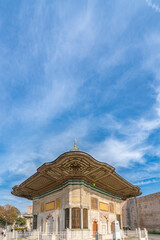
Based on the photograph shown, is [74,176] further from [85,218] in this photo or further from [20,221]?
[20,221]

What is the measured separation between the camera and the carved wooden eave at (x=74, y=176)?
10.7 metres

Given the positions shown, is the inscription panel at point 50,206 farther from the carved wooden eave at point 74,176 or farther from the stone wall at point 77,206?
the carved wooden eave at point 74,176

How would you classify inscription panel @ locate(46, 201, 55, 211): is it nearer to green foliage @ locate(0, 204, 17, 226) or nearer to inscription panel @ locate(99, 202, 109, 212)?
inscription panel @ locate(99, 202, 109, 212)

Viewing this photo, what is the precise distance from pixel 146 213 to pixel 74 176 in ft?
48.6

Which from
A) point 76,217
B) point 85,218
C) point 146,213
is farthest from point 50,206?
point 146,213

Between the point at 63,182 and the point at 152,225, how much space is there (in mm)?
14480

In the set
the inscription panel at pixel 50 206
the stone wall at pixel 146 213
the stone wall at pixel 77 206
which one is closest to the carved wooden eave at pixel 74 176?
the stone wall at pixel 77 206

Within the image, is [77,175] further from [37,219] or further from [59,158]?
[37,219]

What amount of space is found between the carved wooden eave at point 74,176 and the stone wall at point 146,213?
6.49 metres

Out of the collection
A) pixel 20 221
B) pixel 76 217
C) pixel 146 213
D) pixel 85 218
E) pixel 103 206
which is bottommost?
pixel 20 221

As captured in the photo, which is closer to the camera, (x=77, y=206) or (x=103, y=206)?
(x=77, y=206)

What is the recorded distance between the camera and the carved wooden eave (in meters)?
10.7

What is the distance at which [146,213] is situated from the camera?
864 inches

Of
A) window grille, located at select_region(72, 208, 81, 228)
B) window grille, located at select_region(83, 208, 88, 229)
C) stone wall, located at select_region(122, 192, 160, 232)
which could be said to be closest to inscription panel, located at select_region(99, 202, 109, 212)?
window grille, located at select_region(83, 208, 88, 229)
